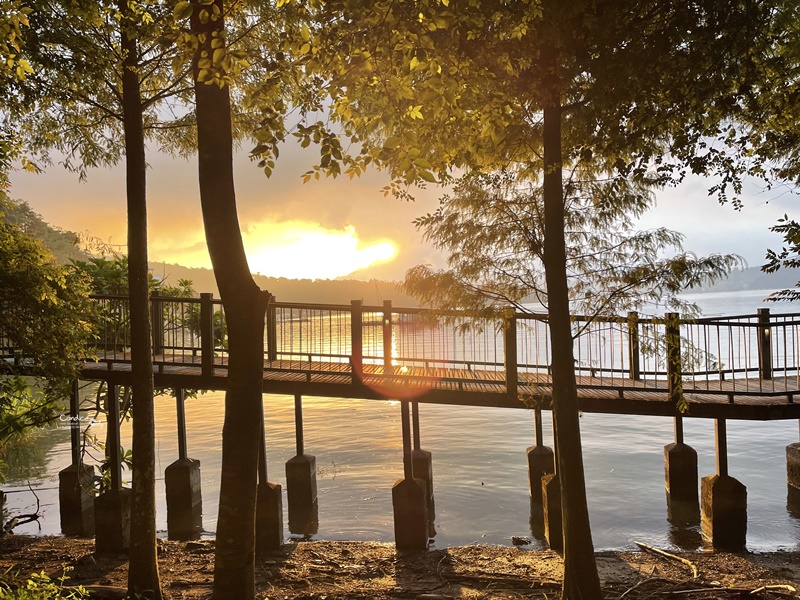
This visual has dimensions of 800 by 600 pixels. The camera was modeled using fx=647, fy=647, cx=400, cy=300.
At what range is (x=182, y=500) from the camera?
51.1ft

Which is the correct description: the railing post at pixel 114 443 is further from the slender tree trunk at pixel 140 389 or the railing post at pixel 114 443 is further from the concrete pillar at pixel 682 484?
the concrete pillar at pixel 682 484

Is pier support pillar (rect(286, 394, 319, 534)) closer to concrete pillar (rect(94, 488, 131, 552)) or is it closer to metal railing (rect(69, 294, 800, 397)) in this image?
metal railing (rect(69, 294, 800, 397))

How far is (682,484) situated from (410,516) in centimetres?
746

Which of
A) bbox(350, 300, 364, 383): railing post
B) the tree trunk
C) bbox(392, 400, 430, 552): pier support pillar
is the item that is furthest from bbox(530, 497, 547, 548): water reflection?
the tree trunk

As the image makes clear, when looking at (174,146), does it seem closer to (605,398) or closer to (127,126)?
(127,126)

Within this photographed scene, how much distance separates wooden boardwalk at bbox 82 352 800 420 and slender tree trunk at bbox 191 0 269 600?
17.9 feet

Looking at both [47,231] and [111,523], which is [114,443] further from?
[47,231]

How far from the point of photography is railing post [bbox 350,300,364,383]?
36.7ft

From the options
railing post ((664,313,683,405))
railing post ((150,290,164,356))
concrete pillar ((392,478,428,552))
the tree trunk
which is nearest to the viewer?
the tree trunk

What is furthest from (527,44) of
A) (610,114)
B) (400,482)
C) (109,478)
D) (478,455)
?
(478,455)

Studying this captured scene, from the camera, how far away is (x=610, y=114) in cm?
725

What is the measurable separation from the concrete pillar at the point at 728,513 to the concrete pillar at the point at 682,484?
3526mm

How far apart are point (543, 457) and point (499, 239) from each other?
8291mm

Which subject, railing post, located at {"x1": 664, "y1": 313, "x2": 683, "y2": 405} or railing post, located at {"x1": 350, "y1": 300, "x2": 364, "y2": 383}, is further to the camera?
railing post, located at {"x1": 350, "y1": 300, "x2": 364, "y2": 383}
